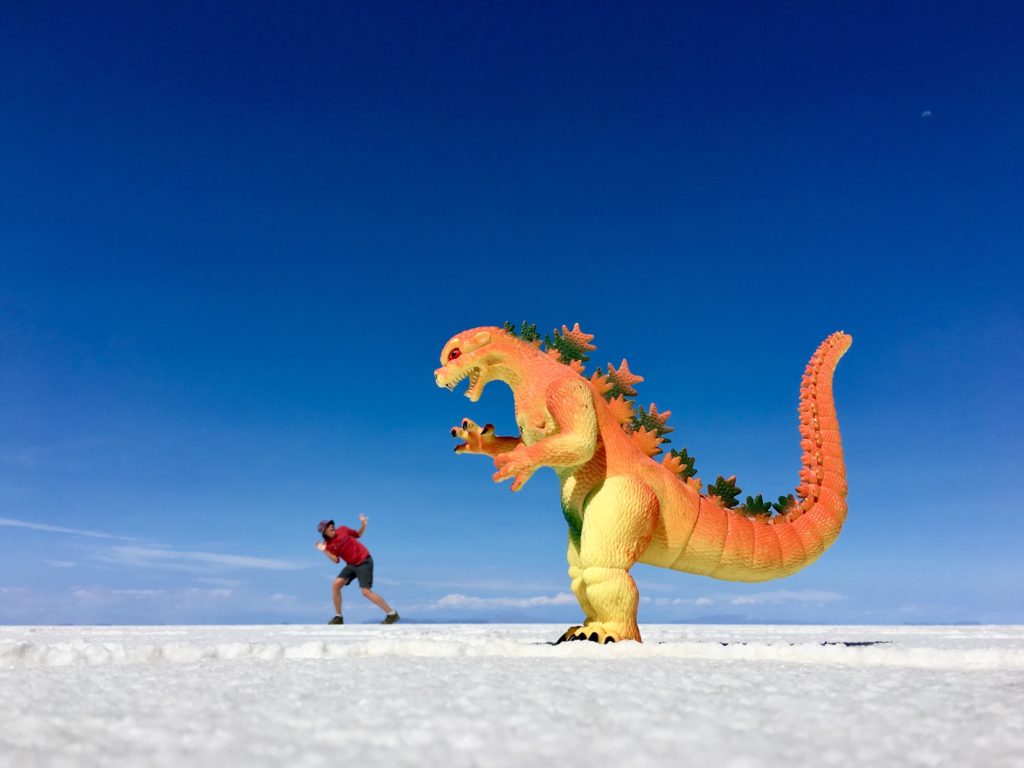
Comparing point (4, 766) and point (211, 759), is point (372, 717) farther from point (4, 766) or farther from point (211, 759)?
point (4, 766)

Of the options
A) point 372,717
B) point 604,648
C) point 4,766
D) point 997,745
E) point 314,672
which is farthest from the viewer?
point 604,648

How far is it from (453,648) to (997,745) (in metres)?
1.93

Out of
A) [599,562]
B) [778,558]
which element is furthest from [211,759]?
[778,558]

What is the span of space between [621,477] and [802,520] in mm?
1161

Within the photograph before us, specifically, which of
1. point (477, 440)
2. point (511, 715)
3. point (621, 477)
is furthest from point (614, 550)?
point (511, 715)

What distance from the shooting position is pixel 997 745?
118cm

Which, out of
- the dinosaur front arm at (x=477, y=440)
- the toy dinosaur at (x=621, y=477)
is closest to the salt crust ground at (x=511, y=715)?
the toy dinosaur at (x=621, y=477)

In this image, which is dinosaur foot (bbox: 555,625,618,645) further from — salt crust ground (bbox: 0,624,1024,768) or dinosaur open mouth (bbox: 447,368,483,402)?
dinosaur open mouth (bbox: 447,368,483,402)

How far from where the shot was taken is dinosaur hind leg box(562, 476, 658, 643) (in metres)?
3.32

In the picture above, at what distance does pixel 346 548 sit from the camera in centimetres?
871

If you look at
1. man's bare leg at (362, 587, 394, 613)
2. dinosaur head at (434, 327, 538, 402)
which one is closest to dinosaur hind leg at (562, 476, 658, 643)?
dinosaur head at (434, 327, 538, 402)

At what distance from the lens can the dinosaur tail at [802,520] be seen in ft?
12.4

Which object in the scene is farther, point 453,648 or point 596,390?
point 596,390

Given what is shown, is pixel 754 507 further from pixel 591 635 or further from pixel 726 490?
pixel 591 635
